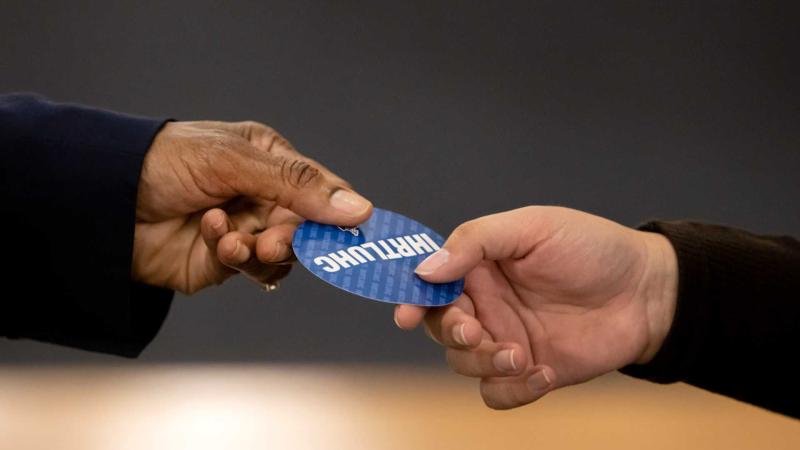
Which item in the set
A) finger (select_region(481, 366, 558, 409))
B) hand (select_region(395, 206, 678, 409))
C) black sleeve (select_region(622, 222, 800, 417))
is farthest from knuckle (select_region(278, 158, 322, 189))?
black sleeve (select_region(622, 222, 800, 417))

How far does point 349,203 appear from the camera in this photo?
0.97 meters

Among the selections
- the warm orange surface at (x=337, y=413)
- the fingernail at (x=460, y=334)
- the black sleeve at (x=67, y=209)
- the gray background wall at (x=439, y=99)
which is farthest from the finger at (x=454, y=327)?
the gray background wall at (x=439, y=99)

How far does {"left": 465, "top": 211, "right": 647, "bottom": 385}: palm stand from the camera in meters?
0.99

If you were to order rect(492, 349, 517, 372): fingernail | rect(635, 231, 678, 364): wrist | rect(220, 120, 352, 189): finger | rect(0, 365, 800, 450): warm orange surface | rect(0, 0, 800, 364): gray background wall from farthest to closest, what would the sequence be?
rect(0, 0, 800, 364): gray background wall < rect(0, 365, 800, 450): warm orange surface < rect(220, 120, 352, 189): finger < rect(635, 231, 678, 364): wrist < rect(492, 349, 517, 372): fingernail

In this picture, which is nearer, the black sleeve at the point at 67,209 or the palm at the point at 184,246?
the black sleeve at the point at 67,209

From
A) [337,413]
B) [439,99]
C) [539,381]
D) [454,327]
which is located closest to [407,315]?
[454,327]

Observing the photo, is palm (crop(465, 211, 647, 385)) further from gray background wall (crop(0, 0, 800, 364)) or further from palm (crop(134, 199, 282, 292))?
gray background wall (crop(0, 0, 800, 364))

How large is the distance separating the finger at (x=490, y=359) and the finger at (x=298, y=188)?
0.19 meters

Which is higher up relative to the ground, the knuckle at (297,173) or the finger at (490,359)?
the knuckle at (297,173)

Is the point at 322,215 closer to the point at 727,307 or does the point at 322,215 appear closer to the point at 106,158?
the point at 106,158

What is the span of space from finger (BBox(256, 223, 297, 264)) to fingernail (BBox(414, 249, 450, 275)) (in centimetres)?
17

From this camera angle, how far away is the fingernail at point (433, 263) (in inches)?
35.8

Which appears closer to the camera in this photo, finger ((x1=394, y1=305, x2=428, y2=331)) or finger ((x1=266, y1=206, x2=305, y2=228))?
finger ((x1=394, y1=305, x2=428, y2=331))

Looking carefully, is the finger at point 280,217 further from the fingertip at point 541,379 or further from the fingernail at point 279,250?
the fingertip at point 541,379
